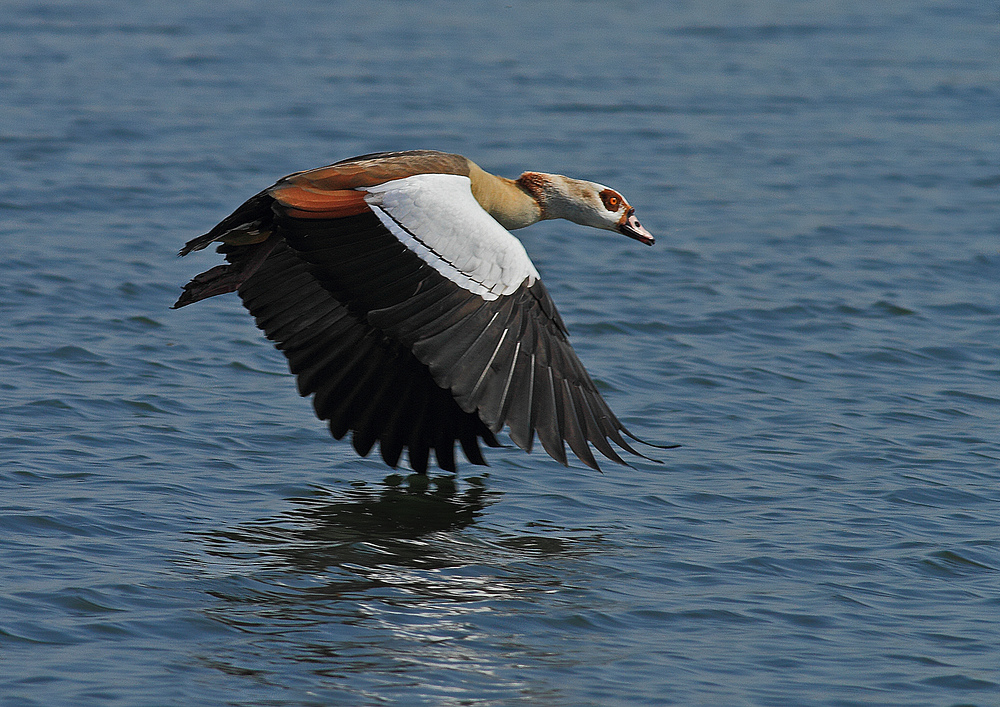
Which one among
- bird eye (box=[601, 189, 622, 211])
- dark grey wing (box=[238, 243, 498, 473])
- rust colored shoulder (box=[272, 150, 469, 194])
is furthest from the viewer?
bird eye (box=[601, 189, 622, 211])

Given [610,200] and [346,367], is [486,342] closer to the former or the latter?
[346,367]

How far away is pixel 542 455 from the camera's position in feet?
24.4

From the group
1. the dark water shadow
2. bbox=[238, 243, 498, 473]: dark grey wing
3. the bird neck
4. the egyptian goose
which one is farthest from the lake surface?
the bird neck

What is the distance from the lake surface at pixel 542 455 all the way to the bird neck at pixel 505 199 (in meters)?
1.23

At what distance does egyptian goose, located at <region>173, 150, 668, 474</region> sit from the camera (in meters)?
5.82

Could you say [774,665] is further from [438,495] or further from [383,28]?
[383,28]

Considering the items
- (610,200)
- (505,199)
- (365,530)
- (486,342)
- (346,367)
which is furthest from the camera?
(610,200)

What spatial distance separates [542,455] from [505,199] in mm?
1323

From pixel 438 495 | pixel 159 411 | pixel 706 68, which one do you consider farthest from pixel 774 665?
pixel 706 68

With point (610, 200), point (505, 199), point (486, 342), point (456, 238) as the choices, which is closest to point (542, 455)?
point (505, 199)

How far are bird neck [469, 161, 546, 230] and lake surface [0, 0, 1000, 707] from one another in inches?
48.5

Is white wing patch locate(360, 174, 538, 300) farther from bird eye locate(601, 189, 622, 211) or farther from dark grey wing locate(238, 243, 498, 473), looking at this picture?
bird eye locate(601, 189, 622, 211)

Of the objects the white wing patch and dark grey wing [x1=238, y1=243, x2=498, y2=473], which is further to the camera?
dark grey wing [x1=238, y1=243, x2=498, y2=473]

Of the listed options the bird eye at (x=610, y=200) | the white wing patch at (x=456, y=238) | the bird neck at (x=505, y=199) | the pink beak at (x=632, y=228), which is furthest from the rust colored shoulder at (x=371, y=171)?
the pink beak at (x=632, y=228)
